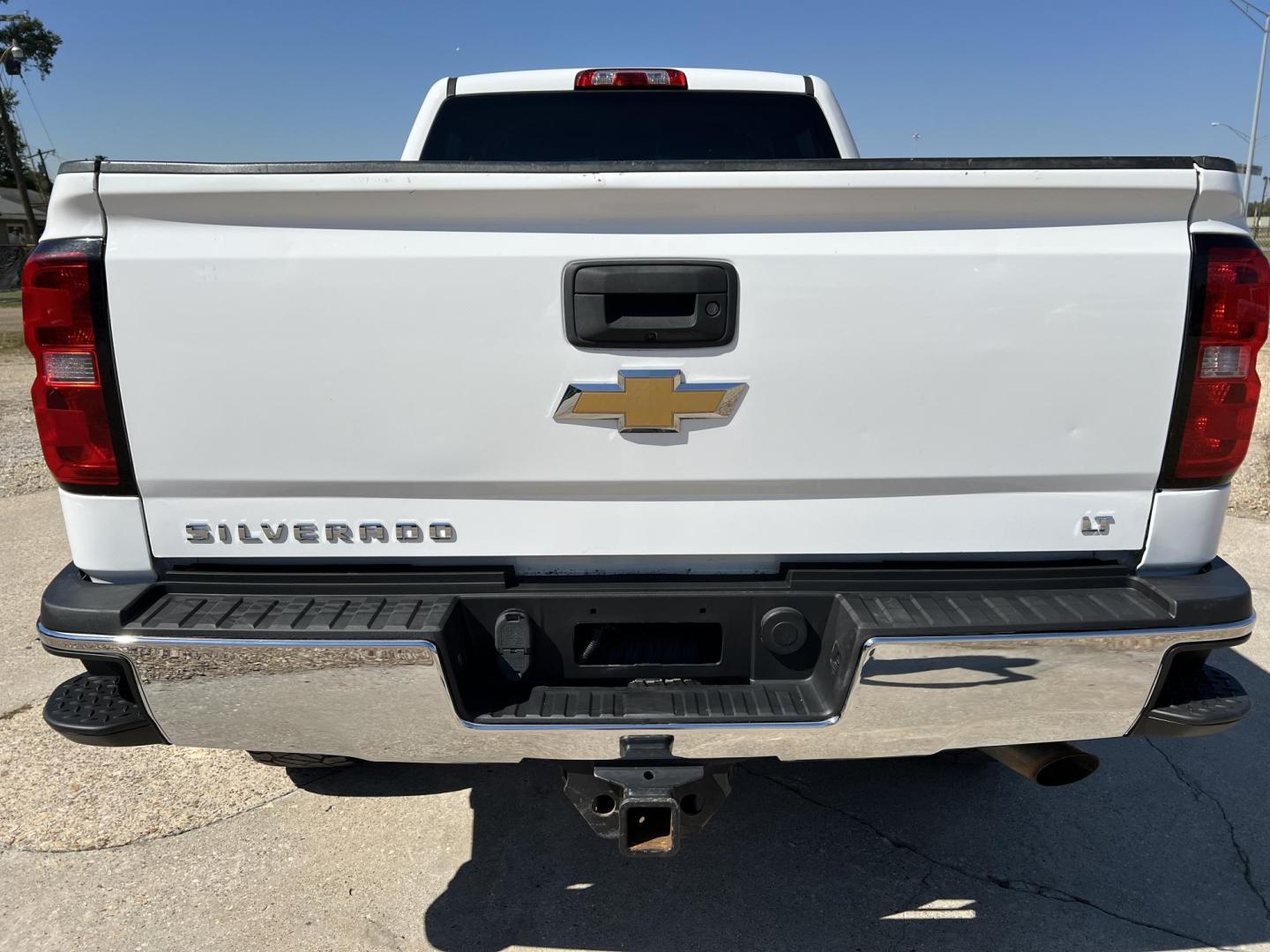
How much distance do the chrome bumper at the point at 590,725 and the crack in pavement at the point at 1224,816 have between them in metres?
1.01

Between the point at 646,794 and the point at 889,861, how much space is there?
1.14 metres

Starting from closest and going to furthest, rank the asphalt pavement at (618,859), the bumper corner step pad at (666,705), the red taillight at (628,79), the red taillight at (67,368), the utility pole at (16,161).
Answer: the red taillight at (67,368), the bumper corner step pad at (666,705), the asphalt pavement at (618,859), the red taillight at (628,79), the utility pole at (16,161)

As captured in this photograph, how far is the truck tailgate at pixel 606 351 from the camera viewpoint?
6.04 ft

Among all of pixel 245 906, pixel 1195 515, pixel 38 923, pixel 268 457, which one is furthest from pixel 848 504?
pixel 38 923

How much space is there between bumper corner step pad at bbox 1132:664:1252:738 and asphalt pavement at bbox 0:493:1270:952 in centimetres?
72

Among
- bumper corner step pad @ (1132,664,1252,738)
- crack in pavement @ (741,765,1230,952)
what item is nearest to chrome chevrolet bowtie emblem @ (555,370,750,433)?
bumper corner step pad @ (1132,664,1252,738)

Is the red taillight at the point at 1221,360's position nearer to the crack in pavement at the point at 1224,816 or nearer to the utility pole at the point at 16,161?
the crack in pavement at the point at 1224,816

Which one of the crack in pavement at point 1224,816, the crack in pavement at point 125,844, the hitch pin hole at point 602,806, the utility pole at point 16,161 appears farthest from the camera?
the utility pole at point 16,161

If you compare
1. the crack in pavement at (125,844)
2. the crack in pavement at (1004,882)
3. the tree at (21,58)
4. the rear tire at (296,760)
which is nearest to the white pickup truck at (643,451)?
the rear tire at (296,760)

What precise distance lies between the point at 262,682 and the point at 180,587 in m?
0.32

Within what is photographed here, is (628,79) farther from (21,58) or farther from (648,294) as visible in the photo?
(21,58)

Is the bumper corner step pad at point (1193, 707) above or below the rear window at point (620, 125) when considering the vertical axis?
below

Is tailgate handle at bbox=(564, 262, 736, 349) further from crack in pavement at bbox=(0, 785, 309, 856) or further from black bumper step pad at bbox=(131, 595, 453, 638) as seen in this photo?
crack in pavement at bbox=(0, 785, 309, 856)

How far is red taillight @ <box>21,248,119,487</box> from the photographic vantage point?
184 centimetres
